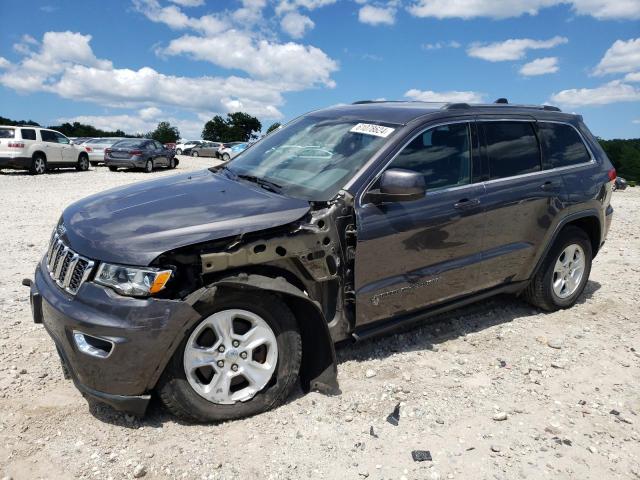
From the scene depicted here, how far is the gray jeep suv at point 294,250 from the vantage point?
9.04 ft

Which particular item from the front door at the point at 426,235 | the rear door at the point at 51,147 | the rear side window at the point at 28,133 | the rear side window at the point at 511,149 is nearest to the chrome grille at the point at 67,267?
the front door at the point at 426,235

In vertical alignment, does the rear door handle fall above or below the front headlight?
above

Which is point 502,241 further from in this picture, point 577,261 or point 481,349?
point 577,261

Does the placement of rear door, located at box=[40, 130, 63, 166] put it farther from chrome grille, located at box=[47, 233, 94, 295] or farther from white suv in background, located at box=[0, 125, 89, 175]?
chrome grille, located at box=[47, 233, 94, 295]

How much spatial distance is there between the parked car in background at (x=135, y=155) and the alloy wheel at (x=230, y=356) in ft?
66.5

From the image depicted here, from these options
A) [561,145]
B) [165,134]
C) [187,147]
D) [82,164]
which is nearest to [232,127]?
[165,134]

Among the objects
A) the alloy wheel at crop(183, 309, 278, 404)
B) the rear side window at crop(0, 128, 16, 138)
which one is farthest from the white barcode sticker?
the rear side window at crop(0, 128, 16, 138)

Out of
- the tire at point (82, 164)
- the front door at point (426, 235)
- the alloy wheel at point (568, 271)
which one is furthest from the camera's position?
the tire at point (82, 164)

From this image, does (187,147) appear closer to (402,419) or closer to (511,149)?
(511,149)

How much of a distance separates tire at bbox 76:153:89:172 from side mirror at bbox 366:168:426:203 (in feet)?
68.7

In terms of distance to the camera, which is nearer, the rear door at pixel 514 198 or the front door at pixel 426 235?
the front door at pixel 426 235

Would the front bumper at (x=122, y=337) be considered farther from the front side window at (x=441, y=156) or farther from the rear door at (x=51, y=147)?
the rear door at (x=51, y=147)

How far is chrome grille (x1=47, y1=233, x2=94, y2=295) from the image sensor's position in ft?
9.27

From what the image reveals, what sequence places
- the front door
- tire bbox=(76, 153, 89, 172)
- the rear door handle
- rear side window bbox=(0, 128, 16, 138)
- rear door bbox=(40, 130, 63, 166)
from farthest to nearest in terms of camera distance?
tire bbox=(76, 153, 89, 172) → rear door bbox=(40, 130, 63, 166) → rear side window bbox=(0, 128, 16, 138) → the rear door handle → the front door
